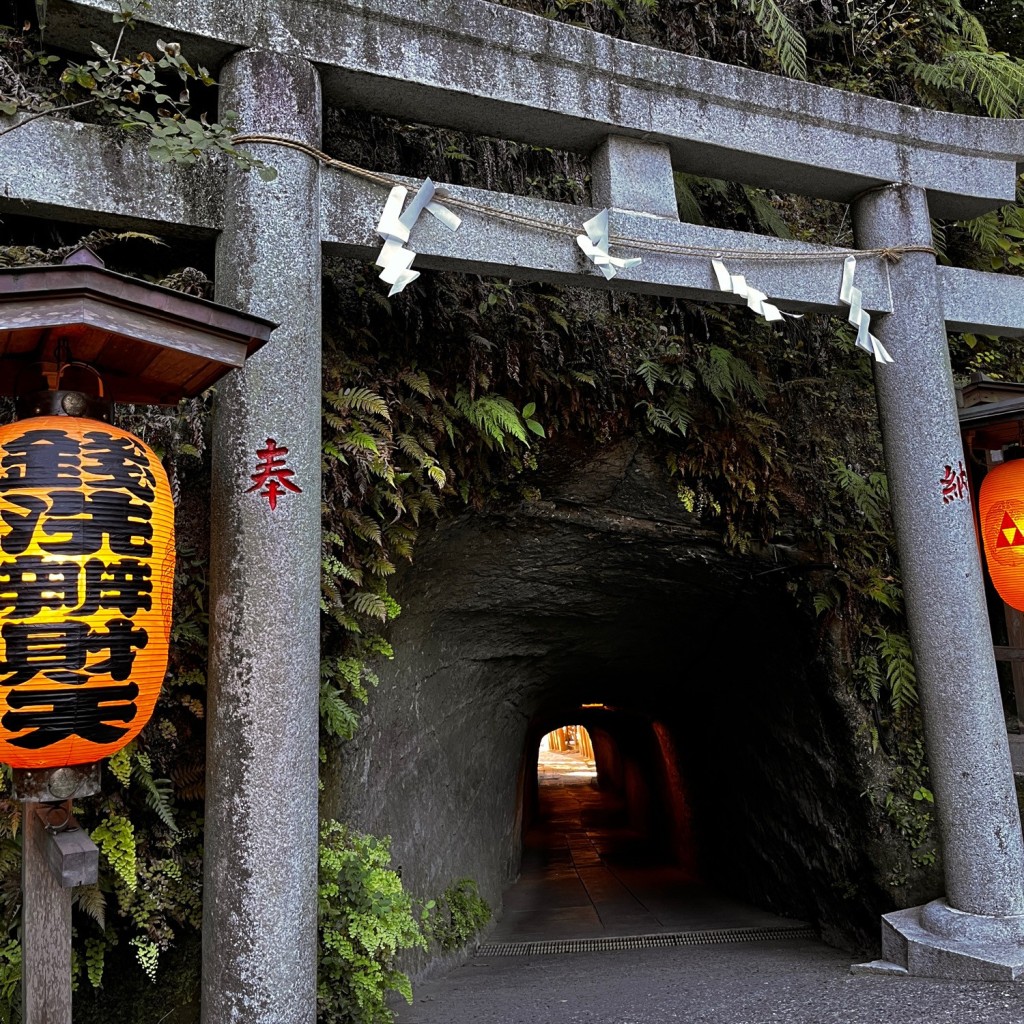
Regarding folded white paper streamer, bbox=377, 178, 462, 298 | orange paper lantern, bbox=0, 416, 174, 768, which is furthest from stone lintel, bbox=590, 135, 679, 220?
orange paper lantern, bbox=0, 416, 174, 768

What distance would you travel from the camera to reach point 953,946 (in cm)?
530

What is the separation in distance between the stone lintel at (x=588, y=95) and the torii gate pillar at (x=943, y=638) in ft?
1.59

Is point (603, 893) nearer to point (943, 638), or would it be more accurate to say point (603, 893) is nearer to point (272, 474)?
point (943, 638)

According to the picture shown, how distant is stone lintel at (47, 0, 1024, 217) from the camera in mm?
4387

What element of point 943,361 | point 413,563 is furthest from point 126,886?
point 943,361

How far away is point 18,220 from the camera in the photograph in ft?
15.3

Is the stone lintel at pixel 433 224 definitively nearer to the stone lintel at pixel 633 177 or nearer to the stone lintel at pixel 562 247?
the stone lintel at pixel 562 247

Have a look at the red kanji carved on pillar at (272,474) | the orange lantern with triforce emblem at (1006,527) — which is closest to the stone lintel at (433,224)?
the red kanji carved on pillar at (272,474)

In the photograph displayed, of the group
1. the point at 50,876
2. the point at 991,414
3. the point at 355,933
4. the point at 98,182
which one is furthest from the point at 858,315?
the point at 50,876

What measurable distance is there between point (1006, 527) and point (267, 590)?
191 inches

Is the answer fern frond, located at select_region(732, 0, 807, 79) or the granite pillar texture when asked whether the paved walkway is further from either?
fern frond, located at select_region(732, 0, 807, 79)

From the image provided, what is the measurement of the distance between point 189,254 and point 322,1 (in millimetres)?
1596

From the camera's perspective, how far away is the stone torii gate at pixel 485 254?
3.85 metres

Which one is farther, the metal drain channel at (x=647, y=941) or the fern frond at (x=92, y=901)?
the metal drain channel at (x=647, y=941)
